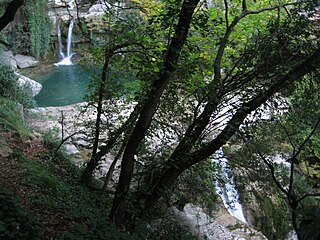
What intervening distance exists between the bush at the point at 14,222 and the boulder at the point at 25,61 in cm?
1801

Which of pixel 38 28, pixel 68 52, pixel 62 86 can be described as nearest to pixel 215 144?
pixel 62 86

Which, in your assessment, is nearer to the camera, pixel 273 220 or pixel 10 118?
pixel 10 118

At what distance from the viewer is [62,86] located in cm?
1770

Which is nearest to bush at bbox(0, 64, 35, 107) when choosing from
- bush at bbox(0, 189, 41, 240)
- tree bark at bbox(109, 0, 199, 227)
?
tree bark at bbox(109, 0, 199, 227)

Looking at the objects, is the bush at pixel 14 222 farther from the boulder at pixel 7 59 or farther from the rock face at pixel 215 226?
the boulder at pixel 7 59

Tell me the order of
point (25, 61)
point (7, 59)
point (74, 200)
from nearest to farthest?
point (74, 200) → point (7, 59) → point (25, 61)

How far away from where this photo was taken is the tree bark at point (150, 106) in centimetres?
385

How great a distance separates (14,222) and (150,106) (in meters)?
1.84

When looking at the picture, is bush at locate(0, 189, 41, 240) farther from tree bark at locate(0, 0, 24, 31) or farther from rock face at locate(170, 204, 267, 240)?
rock face at locate(170, 204, 267, 240)

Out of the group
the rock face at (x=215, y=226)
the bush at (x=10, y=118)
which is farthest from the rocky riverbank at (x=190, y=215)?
the bush at (x=10, y=118)

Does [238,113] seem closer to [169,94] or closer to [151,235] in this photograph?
[169,94]

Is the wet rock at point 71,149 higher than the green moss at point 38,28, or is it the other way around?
the green moss at point 38,28

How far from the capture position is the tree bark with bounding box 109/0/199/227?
12.6 feet

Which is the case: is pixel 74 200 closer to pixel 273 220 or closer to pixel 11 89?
pixel 273 220
